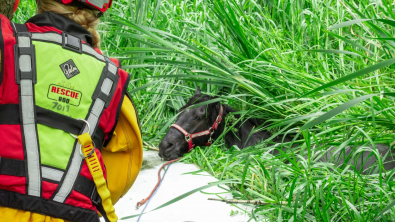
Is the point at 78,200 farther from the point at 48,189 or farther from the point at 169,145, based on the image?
the point at 169,145

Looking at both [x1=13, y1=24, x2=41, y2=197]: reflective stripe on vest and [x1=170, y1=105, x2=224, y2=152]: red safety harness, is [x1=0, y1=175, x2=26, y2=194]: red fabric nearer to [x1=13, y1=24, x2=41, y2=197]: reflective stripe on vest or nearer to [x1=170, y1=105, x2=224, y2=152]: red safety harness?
[x1=13, y1=24, x2=41, y2=197]: reflective stripe on vest

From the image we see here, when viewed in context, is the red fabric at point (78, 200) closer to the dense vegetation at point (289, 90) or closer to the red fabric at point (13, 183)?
the red fabric at point (13, 183)

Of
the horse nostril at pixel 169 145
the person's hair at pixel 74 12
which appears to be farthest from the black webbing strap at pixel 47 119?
the horse nostril at pixel 169 145

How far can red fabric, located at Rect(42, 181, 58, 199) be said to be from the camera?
49.7 inches

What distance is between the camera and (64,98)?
4.34 ft

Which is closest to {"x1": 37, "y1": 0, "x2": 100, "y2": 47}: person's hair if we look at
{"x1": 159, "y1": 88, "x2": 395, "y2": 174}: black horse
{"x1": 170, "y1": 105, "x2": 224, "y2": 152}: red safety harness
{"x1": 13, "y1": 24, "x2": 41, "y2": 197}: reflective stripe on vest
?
{"x1": 13, "y1": 24, "x2": 41, "y2": 197}: reflective stripe on vest

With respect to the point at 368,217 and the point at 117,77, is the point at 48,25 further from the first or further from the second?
the point at 368,217

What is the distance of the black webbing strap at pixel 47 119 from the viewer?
1.26 m

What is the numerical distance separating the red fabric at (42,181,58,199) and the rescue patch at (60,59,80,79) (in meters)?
0.37

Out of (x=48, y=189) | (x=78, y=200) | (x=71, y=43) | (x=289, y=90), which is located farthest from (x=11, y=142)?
(x=289, y=90)

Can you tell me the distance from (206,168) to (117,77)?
189 centimetres

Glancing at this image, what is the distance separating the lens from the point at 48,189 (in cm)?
127

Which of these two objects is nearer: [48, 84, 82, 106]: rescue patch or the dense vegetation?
[48, 84, 82, 106]: rescue patch

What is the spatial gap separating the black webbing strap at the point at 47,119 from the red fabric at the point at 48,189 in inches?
7.3
